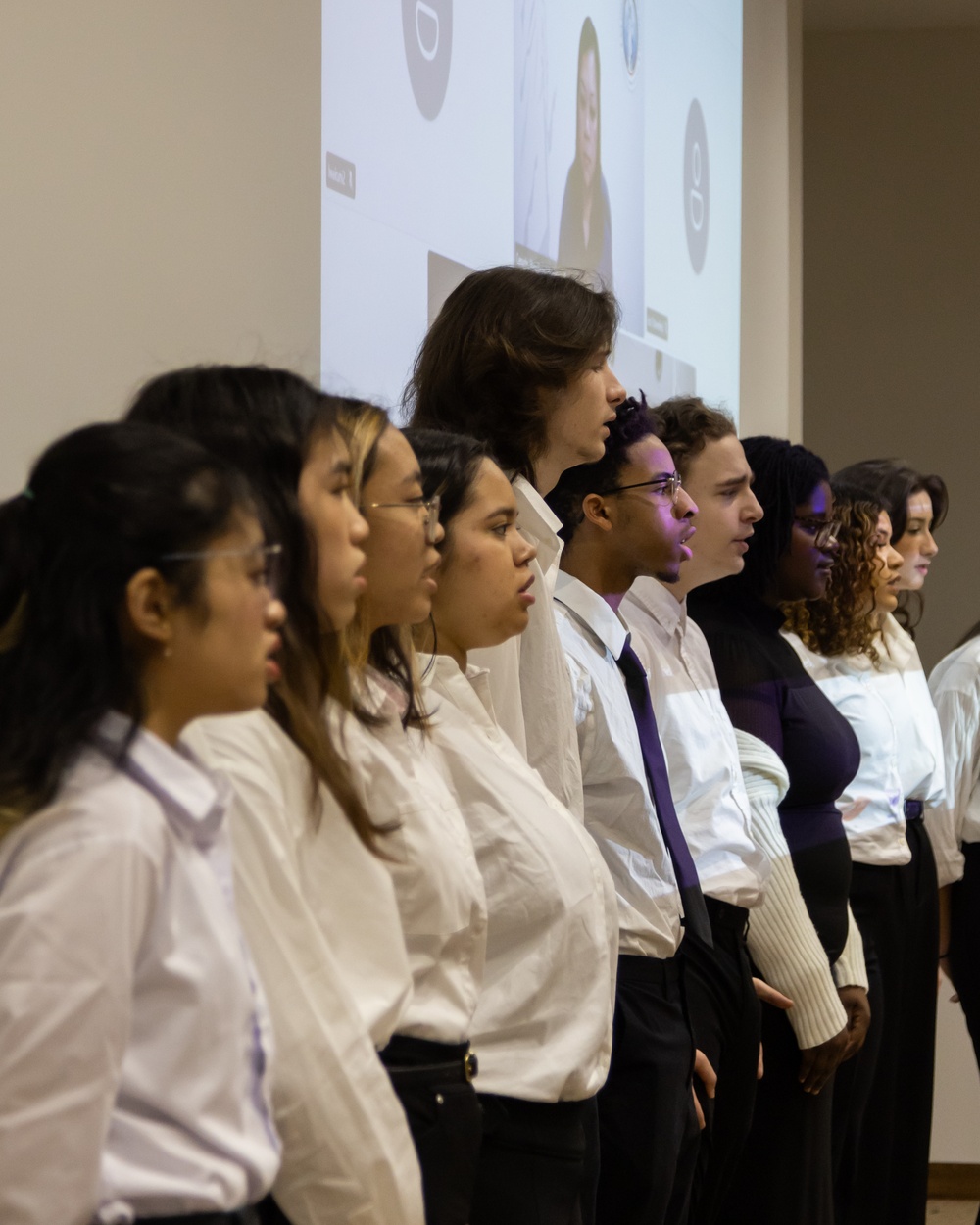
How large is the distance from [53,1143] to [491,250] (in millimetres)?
2055

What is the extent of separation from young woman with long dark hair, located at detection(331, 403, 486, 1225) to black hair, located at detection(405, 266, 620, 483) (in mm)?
540

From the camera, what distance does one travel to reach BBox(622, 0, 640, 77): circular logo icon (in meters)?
3.50

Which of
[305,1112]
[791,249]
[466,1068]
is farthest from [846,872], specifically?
[791,249]

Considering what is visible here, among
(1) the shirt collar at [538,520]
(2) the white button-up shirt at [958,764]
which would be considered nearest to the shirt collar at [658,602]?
(1) the shirt collar at [538,520]

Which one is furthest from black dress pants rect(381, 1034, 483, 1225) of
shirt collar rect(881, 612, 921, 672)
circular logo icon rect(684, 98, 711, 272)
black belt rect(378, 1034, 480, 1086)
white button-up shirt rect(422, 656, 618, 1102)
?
circular logo icon rect(684, 98, 711, 272)

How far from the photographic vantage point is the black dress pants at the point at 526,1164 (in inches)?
66.8

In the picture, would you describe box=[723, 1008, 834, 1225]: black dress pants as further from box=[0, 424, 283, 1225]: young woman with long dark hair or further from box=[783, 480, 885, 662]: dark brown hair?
box=[0, 424, 283, 1225]: young woman with long dark hair

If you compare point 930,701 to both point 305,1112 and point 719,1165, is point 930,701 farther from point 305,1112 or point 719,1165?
point 305,1112

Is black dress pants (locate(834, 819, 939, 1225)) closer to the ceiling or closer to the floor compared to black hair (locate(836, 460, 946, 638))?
closer to the floor

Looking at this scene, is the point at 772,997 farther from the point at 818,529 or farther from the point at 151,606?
the point at 151,606

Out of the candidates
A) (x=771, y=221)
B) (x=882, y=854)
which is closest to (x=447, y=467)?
(x=882, y=854)

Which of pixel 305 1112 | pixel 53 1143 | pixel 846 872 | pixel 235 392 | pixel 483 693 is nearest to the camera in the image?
pixel 53 1143

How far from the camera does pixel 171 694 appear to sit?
1.01 meters

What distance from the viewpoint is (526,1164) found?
5.62 feet
